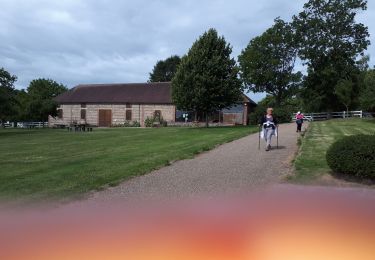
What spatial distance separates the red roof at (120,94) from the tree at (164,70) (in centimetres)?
2366

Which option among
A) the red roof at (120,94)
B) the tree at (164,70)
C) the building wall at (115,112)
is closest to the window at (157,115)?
the building wall at (115,112)

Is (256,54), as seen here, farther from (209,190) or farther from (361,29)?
(209,190)

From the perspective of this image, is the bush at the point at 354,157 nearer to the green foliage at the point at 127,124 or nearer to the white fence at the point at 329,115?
the white fence at the point at 329,115

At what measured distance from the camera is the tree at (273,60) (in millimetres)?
58031

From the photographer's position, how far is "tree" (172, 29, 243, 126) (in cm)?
3747

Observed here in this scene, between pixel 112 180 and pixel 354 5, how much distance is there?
54.4 meters

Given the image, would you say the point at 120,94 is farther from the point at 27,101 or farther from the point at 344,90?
the point at 344,90

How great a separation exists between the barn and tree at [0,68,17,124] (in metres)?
18.1

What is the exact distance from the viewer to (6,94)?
39.0 m

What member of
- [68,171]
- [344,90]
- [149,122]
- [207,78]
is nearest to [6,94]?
[207,78]

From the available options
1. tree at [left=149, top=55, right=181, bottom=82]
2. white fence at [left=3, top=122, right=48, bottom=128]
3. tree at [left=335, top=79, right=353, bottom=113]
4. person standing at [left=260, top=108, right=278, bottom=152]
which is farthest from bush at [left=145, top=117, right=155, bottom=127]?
person standing at [left=260, top=108, right=278, bottom=152]

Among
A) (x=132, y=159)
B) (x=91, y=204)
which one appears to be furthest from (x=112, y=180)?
(x=132, y=159)

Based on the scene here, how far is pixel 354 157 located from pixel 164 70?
8298cm

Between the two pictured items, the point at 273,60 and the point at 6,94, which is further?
the point at 273,60
